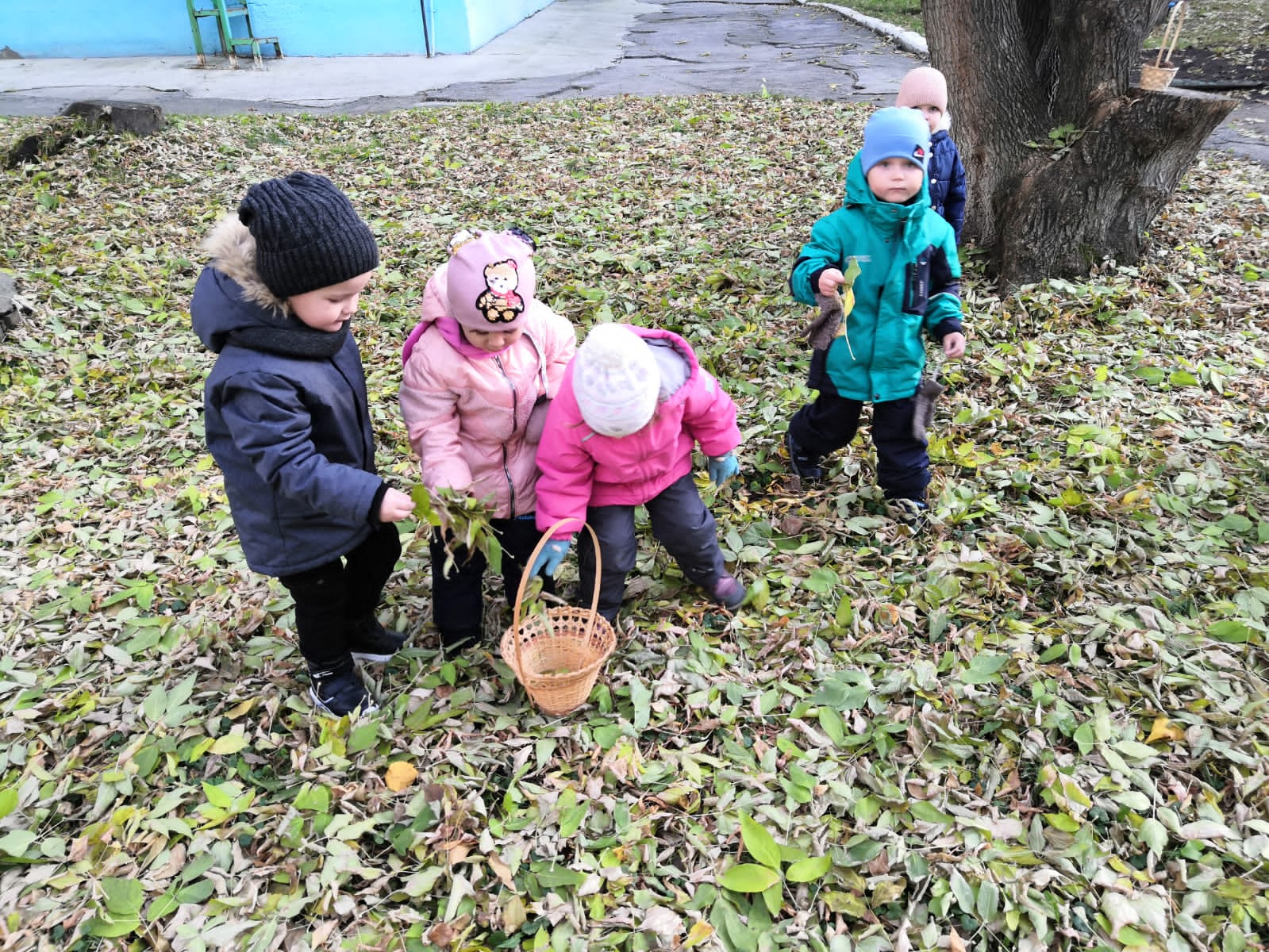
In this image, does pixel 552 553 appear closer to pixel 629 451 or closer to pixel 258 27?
pixel 629 451

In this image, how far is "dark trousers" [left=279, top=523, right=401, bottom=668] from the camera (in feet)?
8.45

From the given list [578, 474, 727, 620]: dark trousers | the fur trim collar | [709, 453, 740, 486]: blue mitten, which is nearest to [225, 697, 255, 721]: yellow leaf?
[578, 474, 727, 620]: dark trousers

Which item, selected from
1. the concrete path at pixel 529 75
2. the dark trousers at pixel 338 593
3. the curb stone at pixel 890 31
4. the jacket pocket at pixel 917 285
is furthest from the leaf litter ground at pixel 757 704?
the curb stone at pixel 890 31

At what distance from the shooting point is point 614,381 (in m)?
2.42

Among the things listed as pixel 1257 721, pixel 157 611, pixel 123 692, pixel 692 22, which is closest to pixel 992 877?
pixel 1257 721

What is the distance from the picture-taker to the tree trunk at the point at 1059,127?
472cm

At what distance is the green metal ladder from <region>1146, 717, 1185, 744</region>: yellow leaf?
13.4m

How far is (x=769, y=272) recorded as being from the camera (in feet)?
18.1

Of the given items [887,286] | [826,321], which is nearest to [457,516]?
[826,321]

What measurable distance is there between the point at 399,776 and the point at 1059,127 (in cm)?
501

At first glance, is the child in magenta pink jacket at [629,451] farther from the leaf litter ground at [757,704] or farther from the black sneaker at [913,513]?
the black sneaker at [913,513]

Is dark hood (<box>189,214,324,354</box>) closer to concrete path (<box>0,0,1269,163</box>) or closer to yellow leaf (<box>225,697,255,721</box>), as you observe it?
yellow leaf (<box>225,697,255,721</box>)

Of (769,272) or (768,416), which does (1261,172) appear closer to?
(769,272)

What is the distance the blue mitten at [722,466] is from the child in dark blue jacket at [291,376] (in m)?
1.07
